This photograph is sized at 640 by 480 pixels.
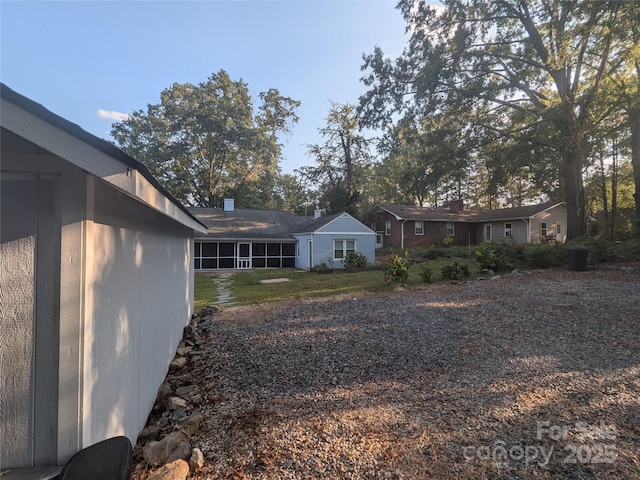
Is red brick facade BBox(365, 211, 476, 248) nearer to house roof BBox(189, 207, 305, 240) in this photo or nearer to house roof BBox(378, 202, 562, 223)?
house roof BBox(378, 202, 562, 223)

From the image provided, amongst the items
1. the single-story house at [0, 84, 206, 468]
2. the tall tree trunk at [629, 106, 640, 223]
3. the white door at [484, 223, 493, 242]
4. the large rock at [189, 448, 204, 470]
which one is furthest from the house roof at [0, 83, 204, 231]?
the white door at [484, 223, 493, 242]

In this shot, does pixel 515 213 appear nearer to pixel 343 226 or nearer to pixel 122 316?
pixel 343 226

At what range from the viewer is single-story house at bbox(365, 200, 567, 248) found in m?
25.9

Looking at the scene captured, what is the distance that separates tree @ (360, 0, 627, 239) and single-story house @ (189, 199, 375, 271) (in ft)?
22.5

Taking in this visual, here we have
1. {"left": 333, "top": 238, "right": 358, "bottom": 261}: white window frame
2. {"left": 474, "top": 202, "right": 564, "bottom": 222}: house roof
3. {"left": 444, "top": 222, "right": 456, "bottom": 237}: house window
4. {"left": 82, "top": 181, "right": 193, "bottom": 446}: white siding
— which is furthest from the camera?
{"left": 444, "top": 222, "right": 456, "bottom": 237}: house window

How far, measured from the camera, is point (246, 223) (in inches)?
904

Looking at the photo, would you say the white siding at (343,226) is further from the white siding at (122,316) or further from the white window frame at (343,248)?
the white siding at (122,316)

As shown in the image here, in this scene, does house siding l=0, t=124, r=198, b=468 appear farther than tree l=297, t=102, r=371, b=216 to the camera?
No

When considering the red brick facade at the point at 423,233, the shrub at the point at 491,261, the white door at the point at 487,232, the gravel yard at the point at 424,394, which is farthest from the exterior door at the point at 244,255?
the white door at the point at 487,232

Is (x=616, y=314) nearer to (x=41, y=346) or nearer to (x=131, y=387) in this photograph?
(x=131, y=387)

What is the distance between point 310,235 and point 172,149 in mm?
19102

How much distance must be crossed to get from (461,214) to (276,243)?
17841 mm

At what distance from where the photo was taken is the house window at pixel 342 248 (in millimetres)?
20422

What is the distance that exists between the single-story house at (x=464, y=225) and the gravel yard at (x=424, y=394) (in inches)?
792
